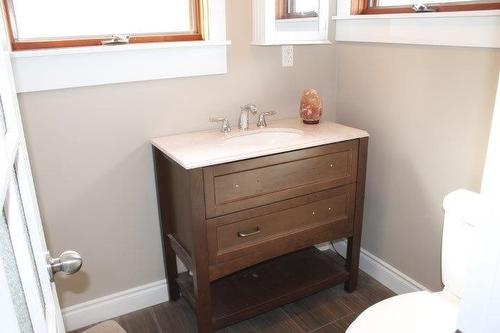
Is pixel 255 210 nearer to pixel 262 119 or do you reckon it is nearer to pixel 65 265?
pixel 262 119

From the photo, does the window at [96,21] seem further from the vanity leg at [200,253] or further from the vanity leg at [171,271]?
the vanity leg at [171,271]

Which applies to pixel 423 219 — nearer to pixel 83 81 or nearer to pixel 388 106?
pixel 388 106

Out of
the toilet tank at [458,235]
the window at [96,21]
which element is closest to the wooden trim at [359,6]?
the window at [96,21]

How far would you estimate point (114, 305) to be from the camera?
6.69 ft

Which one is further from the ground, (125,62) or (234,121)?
(125,62)

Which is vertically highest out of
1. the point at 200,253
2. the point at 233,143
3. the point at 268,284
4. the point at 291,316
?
the point at 233,143

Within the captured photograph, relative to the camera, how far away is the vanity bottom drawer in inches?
67.1

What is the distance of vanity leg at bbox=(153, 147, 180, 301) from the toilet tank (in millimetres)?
1157

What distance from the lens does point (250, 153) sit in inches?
65.7

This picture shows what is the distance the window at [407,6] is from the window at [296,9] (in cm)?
21

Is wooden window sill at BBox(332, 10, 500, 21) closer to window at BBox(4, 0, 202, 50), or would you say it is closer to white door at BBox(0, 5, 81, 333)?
window at BBox(4, 0, 202, 50)

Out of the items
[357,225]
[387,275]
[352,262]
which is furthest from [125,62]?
[387,275]

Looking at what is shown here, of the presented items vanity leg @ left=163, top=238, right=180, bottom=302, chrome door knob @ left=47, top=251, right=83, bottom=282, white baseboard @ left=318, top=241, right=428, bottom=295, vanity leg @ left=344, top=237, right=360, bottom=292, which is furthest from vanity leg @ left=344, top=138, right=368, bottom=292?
chrome door knob @ left=47, top=251, right=83, bottom=282

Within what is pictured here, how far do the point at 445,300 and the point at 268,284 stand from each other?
823 mm
